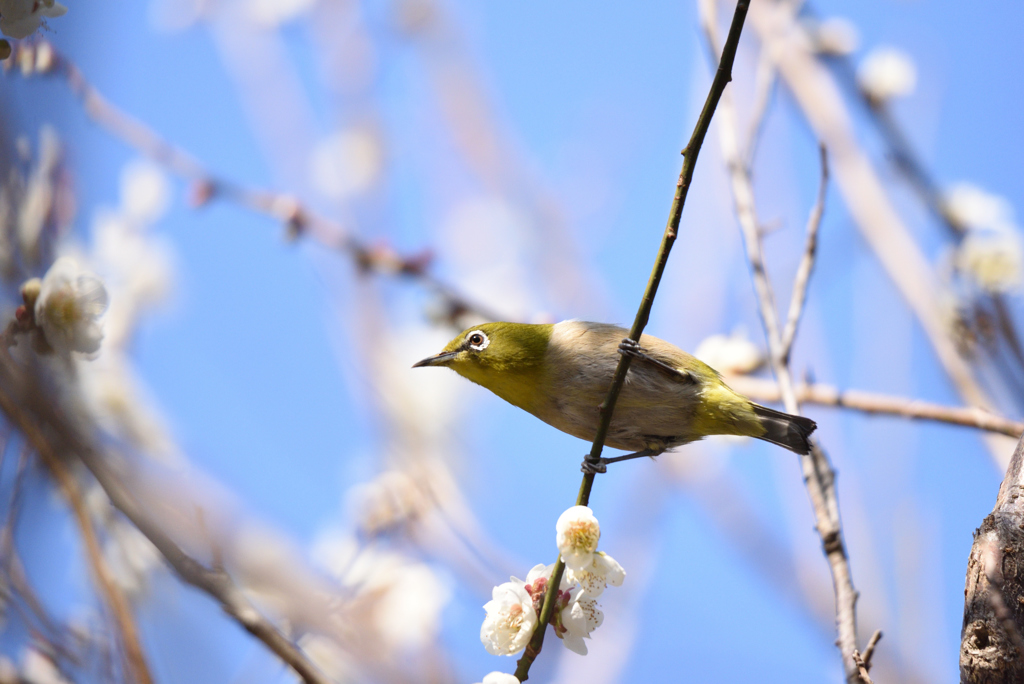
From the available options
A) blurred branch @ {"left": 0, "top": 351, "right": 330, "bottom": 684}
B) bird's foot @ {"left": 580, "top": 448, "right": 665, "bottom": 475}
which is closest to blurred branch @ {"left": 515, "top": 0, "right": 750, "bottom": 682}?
bird's foot @ {"left": 580, "top": 448, "right": 665, "bottom": 475}

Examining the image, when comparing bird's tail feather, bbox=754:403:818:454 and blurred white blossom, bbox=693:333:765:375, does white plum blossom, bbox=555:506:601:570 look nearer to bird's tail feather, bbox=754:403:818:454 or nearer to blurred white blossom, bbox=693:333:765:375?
bird's tail feather, bbox=754:403:818:454

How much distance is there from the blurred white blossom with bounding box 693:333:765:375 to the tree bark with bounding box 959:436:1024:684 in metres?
2.14

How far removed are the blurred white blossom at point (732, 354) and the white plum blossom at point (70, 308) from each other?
2880 millimetres

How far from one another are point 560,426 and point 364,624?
122cm

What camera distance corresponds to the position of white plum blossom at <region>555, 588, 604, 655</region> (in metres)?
2.22

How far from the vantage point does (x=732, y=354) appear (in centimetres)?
408

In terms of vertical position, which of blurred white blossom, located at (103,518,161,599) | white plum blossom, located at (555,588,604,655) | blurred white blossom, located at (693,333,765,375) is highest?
blurred white blossom, located at (693,333,765,375)

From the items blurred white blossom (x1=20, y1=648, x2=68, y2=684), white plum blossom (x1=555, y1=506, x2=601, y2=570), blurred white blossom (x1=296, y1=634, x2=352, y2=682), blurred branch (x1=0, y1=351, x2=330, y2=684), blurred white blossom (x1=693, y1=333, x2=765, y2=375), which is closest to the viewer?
blurred branch (x1=0, y1=351, x2=330, y2=684)

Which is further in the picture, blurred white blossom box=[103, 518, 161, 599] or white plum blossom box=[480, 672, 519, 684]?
blurred white blossom box=[103, 518, 161, 599]

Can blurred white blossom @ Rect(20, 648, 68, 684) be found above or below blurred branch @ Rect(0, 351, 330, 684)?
below

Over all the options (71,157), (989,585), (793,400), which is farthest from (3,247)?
(793,400)

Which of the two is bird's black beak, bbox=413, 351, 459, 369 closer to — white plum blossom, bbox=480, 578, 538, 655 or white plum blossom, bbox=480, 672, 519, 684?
Answer: white plum blossom, bbox=480, 578, 538, 655

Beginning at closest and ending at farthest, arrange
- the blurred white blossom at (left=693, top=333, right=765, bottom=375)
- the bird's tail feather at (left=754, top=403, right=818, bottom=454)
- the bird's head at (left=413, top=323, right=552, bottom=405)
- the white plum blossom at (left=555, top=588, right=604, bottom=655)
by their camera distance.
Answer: the white plum blossom at (left=555, top=588, right=604, bottom=655) → the bird's tail feather at (left=754, top=403, right=818, bottom=454) → the bird's head at (left=413, top=323, right=552, bottom=405) → the blurred white blossom at (left=693, top=333, right=765, bottom=375)

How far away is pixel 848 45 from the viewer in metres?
4.79
